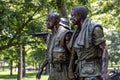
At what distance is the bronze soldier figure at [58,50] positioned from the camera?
5602 mm

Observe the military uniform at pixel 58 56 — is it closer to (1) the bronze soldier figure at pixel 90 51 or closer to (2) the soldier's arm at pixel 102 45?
(1) the bronze soldier figure at pixel 90 51

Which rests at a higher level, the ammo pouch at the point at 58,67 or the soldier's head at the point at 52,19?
the soldier's head at the point at 52,19

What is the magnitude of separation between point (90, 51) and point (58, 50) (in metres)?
0.86

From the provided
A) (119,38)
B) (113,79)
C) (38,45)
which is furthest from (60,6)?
(119,38)

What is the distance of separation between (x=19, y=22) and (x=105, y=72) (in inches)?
380

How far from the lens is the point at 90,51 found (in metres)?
4.86

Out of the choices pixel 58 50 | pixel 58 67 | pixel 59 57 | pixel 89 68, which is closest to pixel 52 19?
pixel 58 50

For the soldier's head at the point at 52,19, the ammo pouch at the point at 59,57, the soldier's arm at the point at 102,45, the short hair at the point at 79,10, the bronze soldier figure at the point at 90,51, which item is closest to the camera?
the soldier's arm at the point at 102,45

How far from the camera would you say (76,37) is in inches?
202

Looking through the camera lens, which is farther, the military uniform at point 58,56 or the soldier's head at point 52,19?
the soldier's head at point 52,19

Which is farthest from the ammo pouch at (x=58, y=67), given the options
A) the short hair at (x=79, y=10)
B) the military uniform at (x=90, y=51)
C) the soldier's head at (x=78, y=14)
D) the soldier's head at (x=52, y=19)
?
the short hair at (x=79, y=10)

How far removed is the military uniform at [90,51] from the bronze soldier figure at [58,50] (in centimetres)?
67

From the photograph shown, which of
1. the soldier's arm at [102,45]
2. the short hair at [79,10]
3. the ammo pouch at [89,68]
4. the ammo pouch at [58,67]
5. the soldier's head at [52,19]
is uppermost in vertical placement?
the short hair at [79,10]

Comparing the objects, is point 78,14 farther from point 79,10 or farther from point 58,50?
point 58,50
